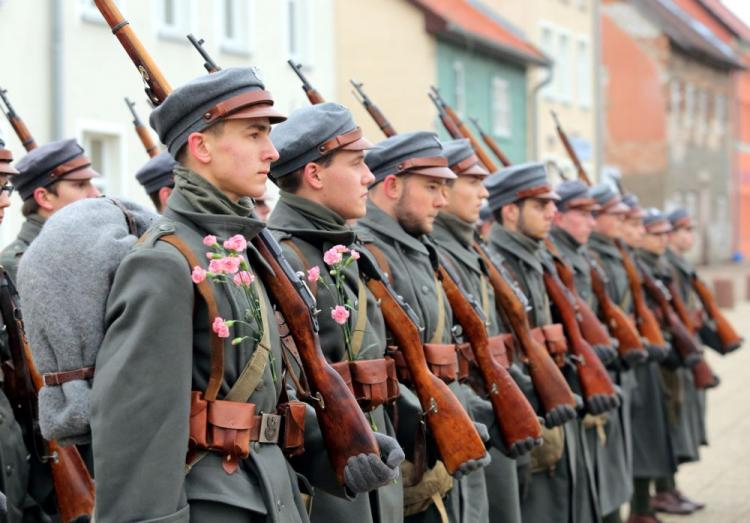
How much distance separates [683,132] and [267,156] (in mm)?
48087

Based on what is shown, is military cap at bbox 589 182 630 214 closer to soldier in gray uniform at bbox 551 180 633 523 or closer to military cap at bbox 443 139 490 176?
soldier in gray uniform at bbox 551 180 633 523

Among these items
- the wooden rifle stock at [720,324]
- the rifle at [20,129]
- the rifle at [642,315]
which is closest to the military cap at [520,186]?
the rifle at [642,315]

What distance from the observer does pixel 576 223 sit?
9.97 m

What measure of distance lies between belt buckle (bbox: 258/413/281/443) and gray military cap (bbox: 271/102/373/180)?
146cm

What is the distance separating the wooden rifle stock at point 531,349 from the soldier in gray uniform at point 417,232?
31.6 inches

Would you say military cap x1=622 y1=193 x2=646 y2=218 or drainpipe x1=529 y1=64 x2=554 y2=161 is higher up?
drainpipe x1=529 y1=64 x2=554 y2=161

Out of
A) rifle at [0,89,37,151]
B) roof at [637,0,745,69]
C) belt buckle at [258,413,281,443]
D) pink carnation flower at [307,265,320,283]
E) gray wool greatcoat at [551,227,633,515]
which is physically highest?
roof at [637,0,745,69]

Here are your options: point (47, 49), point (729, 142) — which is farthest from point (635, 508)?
point (729, 142)

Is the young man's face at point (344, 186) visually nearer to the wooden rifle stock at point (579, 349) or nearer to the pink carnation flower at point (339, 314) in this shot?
the pink carnation flower at point (339, 314)

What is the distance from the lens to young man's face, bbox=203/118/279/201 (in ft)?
14.1

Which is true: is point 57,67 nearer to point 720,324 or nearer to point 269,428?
point 720,324

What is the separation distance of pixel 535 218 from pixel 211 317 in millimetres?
4545

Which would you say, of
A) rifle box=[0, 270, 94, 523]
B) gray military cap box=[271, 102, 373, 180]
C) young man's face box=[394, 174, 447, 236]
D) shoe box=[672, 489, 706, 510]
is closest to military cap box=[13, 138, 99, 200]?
rifle box=[0, 270, 94, 523]

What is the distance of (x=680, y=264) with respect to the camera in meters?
12.6
